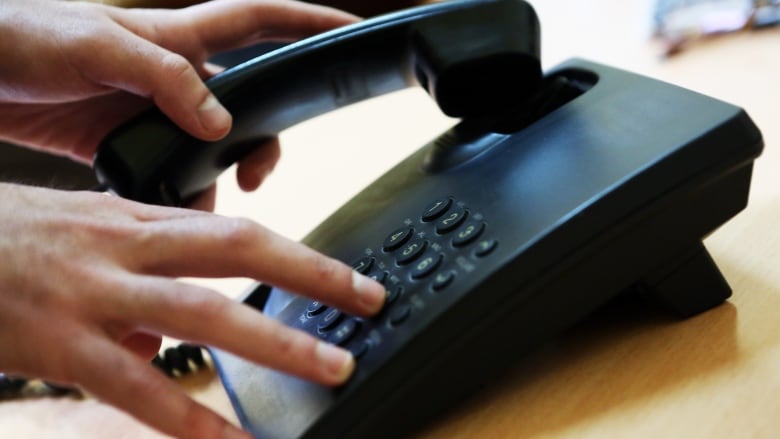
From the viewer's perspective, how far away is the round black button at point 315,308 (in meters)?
0.39

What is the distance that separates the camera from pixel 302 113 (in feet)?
1.90

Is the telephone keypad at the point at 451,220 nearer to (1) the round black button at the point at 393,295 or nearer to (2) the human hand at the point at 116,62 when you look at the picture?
(1) the round black button at the point at 393,295

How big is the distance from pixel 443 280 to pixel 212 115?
255 millimetres

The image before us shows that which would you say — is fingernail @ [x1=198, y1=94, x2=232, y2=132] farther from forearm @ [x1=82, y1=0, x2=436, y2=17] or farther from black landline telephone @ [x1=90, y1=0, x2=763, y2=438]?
forearm @ [x1=82, y1=0, x2=436, y2=17]

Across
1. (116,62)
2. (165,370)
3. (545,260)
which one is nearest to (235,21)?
(116,62)

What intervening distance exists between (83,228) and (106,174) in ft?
0.55

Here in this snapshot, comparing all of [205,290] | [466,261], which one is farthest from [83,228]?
[466,261]

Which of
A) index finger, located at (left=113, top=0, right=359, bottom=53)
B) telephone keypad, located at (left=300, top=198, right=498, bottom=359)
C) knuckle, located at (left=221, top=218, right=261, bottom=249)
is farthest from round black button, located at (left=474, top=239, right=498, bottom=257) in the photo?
index finger, located at (left=113, top=0, right=359, bottom=53)

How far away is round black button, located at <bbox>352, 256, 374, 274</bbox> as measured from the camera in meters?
0.39

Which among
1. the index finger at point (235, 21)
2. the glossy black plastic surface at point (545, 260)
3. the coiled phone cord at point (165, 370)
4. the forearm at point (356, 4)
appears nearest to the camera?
the glossy black plastic surface at point (545, 260)

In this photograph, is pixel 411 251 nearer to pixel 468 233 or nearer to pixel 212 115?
pixel 468 233

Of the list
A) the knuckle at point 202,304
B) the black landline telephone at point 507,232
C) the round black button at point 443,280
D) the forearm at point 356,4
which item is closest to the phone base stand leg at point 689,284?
the black landline telephone at point 507,232

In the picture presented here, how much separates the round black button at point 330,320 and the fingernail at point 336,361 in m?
0.04

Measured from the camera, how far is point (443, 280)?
0.33m
